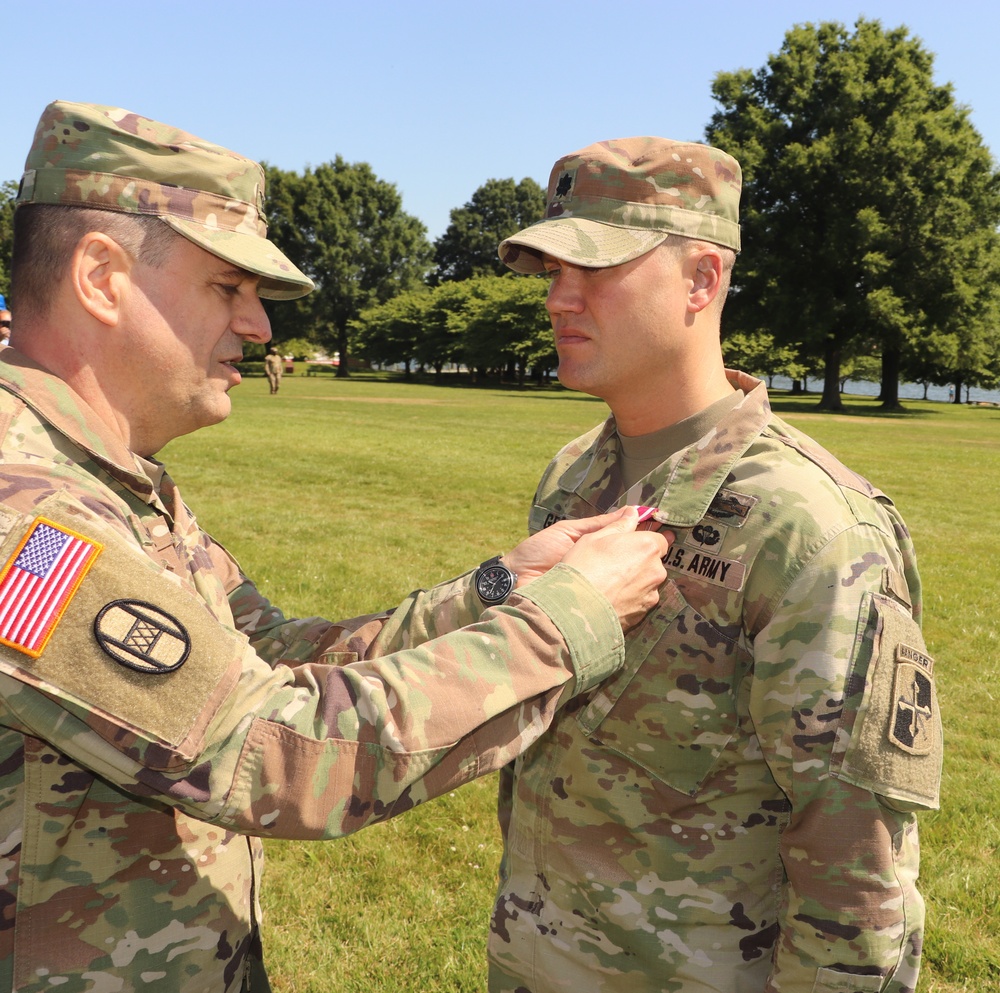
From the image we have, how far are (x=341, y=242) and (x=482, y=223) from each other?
19242 mm

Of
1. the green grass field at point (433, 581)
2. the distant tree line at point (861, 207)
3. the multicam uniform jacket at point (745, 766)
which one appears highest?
the distant tree line at point (861, 207)

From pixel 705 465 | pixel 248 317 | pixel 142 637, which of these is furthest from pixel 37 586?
pixel 705 465

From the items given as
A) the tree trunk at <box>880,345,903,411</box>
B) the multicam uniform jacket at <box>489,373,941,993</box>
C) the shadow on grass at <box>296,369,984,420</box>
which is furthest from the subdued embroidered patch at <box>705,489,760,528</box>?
the tree trunk at <box>880,345,903,411</box>

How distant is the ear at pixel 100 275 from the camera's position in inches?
84.4

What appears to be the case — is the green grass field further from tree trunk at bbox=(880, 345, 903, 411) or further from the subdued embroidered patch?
tree trunk at bbox=(880, 345, 903, 411)

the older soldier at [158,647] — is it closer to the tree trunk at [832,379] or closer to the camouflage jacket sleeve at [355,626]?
the camouflage jacket sleeve at [355,626]

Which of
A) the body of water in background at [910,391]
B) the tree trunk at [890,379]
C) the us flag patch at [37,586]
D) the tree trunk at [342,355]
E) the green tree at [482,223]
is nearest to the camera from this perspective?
the us flag patch at [37,586]

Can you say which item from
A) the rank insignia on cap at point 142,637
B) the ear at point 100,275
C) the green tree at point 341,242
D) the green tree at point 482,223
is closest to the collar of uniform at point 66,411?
the ear at point 100,275

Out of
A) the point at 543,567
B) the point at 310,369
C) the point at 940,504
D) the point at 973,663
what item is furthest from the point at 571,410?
the point at 310,369

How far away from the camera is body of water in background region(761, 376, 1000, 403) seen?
9937 centimetres

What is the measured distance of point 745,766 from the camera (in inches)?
96.0

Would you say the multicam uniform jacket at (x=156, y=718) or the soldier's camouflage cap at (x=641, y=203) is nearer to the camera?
the multicam uniform jacket at (x=156, y=718)

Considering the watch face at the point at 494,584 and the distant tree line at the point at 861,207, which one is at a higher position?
the distant tree line at the point at 861,207

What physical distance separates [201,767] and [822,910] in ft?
4.90
